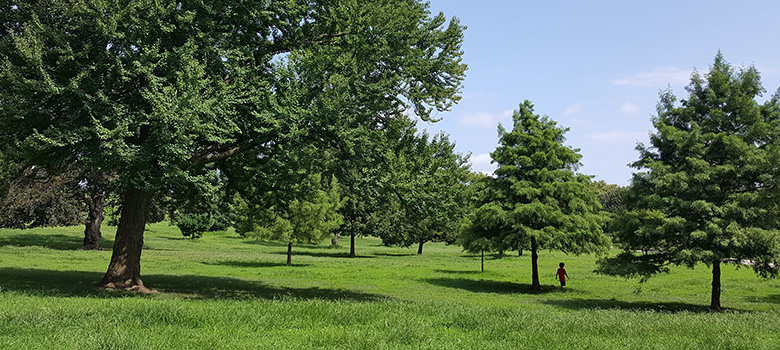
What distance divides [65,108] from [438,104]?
13742 millimetres

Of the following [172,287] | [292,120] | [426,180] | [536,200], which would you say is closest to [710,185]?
[536,200]

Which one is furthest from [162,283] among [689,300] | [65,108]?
[689,300]

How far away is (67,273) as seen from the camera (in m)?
24.1

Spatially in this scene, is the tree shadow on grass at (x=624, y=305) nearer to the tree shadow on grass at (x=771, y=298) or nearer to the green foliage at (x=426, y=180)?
the tree shadow on grass at (x=771, y=298)

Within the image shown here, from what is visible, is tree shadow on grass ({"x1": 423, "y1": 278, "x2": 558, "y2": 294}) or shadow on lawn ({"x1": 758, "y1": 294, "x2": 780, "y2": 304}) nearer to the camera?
shadow on lawn ({"x1": 758, "y1": 294, "x2": 780, "y2": 304})

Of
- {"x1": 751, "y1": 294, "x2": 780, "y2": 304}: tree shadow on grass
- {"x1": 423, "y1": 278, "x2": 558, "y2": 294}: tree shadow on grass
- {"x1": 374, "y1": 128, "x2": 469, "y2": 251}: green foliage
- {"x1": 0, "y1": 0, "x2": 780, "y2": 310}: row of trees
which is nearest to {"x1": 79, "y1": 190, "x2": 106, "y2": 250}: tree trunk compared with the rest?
{"x1": 0, "y1": 0, "x2": 780, "y2": 310}: row of trees

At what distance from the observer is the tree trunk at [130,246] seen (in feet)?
61.4

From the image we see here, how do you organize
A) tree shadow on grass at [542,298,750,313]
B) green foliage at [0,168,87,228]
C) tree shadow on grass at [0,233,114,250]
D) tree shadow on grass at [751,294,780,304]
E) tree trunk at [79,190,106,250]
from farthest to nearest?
1. tree trunk at [79,190,106,250]
2. tree shadow on grass at [0,233,114,250]
3. green foliage at [0,168,87,228]
4. tree shadow on grass at [751,294,780,304]
5. tree shadow on grass at [542,298,750,313]

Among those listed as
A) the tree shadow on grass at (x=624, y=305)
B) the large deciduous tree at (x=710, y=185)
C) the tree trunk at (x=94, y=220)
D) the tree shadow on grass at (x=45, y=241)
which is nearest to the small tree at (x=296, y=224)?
the tree trunk at (x=94, y=220)

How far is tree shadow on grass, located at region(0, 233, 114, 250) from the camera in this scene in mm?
44591

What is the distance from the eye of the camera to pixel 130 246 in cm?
1891

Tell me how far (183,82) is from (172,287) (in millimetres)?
9565

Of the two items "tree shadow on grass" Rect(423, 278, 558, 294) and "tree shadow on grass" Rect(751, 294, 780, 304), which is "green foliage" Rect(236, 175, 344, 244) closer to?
"tree shadow on grass" Rect(423, 278, 558, 294)

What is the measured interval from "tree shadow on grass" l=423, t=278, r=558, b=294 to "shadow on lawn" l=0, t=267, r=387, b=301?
805cm
